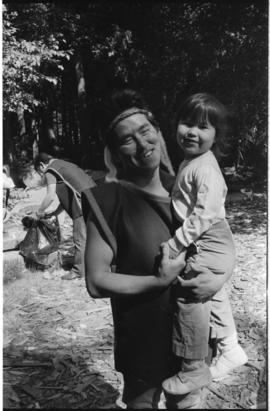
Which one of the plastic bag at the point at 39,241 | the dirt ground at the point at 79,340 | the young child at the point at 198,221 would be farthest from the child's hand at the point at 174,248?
the plastic bag at the point at 39,241

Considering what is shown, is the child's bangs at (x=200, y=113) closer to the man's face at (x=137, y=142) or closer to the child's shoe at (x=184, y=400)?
the man's face at (x=137, y=142)

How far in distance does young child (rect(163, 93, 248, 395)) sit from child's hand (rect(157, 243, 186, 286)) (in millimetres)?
26

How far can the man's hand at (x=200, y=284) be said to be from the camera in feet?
4.63

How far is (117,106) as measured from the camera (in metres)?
1.45

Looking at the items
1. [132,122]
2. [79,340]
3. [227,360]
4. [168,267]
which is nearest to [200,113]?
[132,122]

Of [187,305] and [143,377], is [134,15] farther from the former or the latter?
[143,377]

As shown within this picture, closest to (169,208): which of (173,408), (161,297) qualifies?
(161,297)

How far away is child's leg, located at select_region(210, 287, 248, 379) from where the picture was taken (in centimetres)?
172

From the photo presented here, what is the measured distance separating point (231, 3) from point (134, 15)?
0.53 m

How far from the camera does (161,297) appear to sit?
149 centimetres

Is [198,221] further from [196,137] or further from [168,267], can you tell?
[196,137]

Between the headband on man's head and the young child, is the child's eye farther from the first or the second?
the headband on man's head

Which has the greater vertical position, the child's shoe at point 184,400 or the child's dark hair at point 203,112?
the child's dark hair at point 203,112

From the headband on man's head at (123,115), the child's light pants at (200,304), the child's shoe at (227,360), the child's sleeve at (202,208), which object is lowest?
the child's shoe at (227,360)
